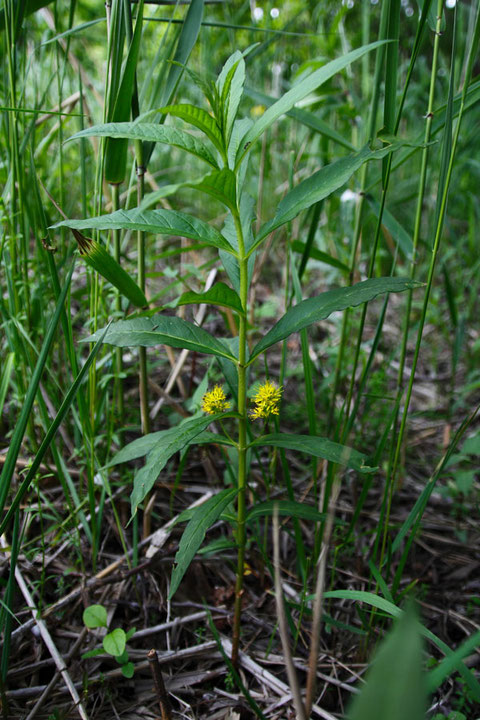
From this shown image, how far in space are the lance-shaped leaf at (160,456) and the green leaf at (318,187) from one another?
0.28 metres

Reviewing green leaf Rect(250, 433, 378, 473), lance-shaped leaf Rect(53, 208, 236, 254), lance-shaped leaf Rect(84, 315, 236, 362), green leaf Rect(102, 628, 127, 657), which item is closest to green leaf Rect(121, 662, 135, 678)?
green leaf Rect(102, 628, 127, 657)

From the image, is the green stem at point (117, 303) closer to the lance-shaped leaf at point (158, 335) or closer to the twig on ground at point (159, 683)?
the lance-shaped leaf at point (158, 335)

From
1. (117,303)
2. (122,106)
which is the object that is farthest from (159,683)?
(122,106)

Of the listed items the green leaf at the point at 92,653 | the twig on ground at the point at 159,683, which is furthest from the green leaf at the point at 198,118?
the green leaf at the point at 92,653

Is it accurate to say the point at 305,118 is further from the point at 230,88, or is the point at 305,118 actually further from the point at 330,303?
the point at 330,303

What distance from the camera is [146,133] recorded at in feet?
2.08

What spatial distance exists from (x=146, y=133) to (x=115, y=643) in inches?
31.5

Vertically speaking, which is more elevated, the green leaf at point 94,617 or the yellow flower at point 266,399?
the yellow flower at point 266,399

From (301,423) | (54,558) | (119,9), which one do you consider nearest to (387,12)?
(119,9)

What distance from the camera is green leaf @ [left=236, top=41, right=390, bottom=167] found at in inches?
23.6

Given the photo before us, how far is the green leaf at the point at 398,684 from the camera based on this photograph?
0.85ft

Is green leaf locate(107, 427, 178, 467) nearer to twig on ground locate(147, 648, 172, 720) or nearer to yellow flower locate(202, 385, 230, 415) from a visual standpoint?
yellow flower locate(202, 385, 230, 415)

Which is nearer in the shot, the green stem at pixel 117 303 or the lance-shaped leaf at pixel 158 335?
the lance-shaped leaf at pixel 158 335

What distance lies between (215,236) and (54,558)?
756 millimetres
